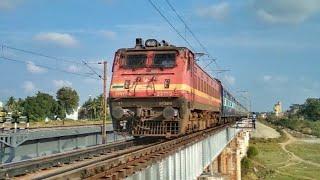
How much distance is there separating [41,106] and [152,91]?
80.1 metres

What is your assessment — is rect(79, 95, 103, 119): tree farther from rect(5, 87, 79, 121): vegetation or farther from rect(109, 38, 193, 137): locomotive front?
rect(109, 38, 193, 137): locomotive front

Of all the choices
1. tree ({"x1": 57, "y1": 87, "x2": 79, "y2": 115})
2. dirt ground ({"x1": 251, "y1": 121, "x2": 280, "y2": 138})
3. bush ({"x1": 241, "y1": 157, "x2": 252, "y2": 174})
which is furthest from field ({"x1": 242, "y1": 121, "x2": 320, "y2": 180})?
tree ({"x1": 57, "y1": 87, "x2": 79, "y2": 115})

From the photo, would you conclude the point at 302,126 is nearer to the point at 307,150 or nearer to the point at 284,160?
the point at 307,150

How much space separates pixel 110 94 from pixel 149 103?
5.86 feet

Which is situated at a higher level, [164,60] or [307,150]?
[164,60]

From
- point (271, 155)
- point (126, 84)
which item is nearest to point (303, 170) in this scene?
point (271, 155)

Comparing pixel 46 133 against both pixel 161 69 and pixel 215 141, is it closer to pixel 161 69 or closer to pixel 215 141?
pixel 161 69

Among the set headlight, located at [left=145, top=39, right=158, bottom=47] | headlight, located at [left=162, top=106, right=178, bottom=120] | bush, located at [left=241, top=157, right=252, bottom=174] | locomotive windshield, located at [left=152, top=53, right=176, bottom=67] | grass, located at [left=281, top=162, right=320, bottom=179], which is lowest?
grass, located at [left=281, top=162, right=320, bottom=179]

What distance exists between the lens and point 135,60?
70.1ft

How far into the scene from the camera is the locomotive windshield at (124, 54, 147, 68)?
21203mm

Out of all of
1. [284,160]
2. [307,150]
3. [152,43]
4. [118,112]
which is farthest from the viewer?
[307,150]

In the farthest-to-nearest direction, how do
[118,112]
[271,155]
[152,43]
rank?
[271,155] → [152,43] → [118,112]

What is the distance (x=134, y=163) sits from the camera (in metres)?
12.5

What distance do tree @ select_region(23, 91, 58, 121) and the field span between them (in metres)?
41.5
